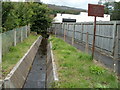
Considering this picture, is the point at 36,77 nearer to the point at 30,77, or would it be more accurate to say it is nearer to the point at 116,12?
the point at 30,77

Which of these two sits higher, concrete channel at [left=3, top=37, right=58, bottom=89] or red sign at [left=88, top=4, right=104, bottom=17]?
red sign at [left=88, top=4, right=104, bottom=17]

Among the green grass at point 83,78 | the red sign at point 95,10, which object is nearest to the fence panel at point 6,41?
the green grass at point 83,78

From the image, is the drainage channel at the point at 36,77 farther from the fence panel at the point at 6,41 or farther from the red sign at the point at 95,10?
the red sign at the point at 95,10

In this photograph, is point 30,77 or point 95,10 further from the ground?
point 95,10

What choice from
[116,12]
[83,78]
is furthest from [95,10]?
[116,12]

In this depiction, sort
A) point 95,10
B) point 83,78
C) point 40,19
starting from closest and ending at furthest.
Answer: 1. point 83,78
2. point 95,10
3. point 40,19

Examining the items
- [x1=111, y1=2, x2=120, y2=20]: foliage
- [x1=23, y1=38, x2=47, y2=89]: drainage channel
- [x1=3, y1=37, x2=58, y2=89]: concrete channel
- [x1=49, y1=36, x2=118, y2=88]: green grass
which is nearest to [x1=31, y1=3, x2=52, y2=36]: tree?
[x1=23, y1=38, x2=47, y2=89]: drainage channel

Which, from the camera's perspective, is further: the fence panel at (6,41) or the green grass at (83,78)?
the fence panel at (6,41)

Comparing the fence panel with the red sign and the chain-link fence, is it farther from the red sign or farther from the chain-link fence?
the red sign

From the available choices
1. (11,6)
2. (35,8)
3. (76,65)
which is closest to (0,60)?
(76,65)

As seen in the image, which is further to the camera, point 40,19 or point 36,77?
point 40,19

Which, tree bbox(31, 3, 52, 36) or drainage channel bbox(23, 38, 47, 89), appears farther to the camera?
tree bbox(31, 3, 52, 36)

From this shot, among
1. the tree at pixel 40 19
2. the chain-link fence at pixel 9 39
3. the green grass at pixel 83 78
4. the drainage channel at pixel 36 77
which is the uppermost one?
the tree at pixel 40 19

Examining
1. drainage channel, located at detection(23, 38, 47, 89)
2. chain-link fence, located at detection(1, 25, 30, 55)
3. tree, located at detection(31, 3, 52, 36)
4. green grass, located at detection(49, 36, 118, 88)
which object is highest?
tree, located at detection(31, 3, 52, 36)
